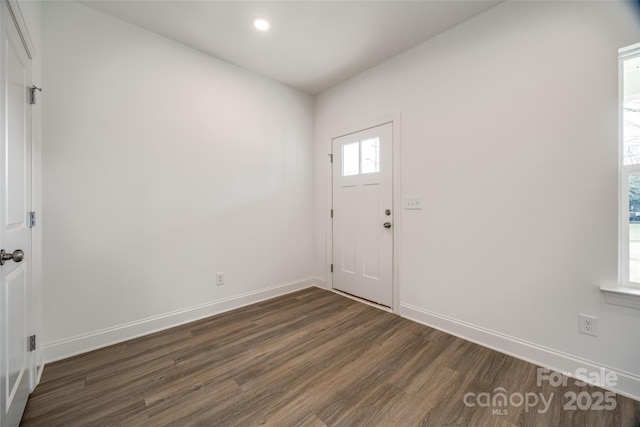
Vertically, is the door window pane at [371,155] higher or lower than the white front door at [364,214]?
higher

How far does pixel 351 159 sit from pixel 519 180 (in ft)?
5.78

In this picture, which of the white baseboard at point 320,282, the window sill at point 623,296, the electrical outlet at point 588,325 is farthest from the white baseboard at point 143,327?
the window sill at point 623,296

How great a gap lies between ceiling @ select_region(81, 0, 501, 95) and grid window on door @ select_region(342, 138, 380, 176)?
→ 0.90 metres

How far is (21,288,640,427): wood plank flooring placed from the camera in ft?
4.36

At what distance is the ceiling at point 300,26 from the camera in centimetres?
197

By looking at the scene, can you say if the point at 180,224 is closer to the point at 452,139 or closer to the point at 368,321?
the point at 368,321

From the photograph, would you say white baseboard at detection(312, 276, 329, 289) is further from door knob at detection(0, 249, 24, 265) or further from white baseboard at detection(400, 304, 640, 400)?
door knob at detection(0, 249, 24, 265)

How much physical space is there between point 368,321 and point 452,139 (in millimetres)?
1921

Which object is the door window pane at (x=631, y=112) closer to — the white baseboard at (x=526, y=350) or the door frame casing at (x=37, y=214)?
the white baseboard at (x=526, y=350)

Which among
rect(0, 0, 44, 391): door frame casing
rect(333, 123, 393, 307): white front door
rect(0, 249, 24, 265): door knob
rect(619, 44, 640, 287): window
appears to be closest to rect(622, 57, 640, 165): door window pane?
rect(619, 44, 640, 287): window

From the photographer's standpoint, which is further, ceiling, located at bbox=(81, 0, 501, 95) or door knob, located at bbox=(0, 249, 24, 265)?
ceiling, located at bbox=(81, 0, 501, 95)

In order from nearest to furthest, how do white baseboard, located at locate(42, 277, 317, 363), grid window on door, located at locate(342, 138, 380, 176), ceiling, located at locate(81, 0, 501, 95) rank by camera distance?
1. white baseboard, located at locate(42, 277, 317, 363)
2. ceiling, located at locate(81, 0, 501, 95)
3. grid window on door, located at locate(342, 138, 380, 176)

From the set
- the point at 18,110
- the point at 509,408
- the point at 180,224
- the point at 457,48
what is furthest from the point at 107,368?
the point at 457,48

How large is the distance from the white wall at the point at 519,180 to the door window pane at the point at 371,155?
327 mm
